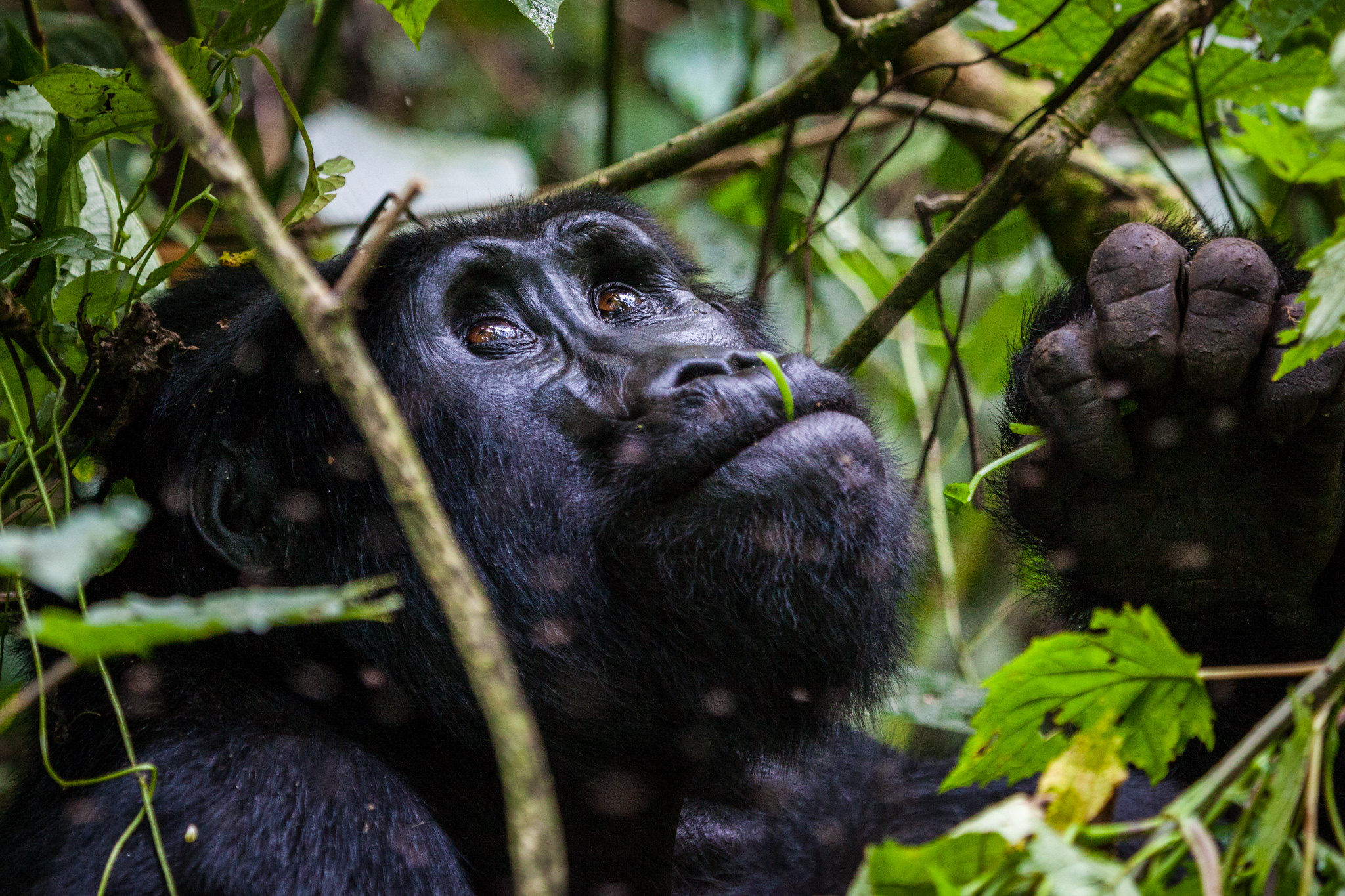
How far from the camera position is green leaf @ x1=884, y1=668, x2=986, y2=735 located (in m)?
2.90

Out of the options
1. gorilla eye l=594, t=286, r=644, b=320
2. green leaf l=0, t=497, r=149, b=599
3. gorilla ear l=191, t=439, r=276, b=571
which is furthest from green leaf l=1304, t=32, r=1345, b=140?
gorilla ear l=191, t=439, r=276, b=571

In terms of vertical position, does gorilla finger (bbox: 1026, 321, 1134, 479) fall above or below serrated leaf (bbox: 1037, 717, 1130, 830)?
above

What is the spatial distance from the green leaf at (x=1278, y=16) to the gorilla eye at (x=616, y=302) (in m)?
1.38

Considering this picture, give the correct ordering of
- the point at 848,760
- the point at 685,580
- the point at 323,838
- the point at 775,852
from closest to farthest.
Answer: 1. the point at 323,838
2. the point at 685,580
3. the point at 775,852
4. the point at 848,760

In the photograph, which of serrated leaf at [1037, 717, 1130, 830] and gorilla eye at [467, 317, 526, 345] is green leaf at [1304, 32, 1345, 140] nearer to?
serrated leaf at [1037, 717, 1130, 830]

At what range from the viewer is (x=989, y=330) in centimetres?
407

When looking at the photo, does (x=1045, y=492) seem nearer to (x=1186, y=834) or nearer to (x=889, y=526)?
(x=889, y=526)

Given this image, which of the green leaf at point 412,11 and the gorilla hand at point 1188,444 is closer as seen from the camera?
the gorilla hand at point 1188,444

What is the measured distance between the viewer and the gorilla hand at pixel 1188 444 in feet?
5.82

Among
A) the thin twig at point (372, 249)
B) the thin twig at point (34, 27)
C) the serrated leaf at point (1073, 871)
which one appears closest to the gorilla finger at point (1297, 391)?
the serrated leaf at point (1073, 871)

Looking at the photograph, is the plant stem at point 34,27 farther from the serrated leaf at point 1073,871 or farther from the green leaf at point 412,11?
the serrated leaf at point 1073,871

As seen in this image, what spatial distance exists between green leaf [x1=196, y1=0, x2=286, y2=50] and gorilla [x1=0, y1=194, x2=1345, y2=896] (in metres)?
0.47

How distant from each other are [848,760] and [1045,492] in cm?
131

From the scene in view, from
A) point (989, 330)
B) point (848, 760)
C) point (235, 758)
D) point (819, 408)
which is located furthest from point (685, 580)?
point (989, 330)
